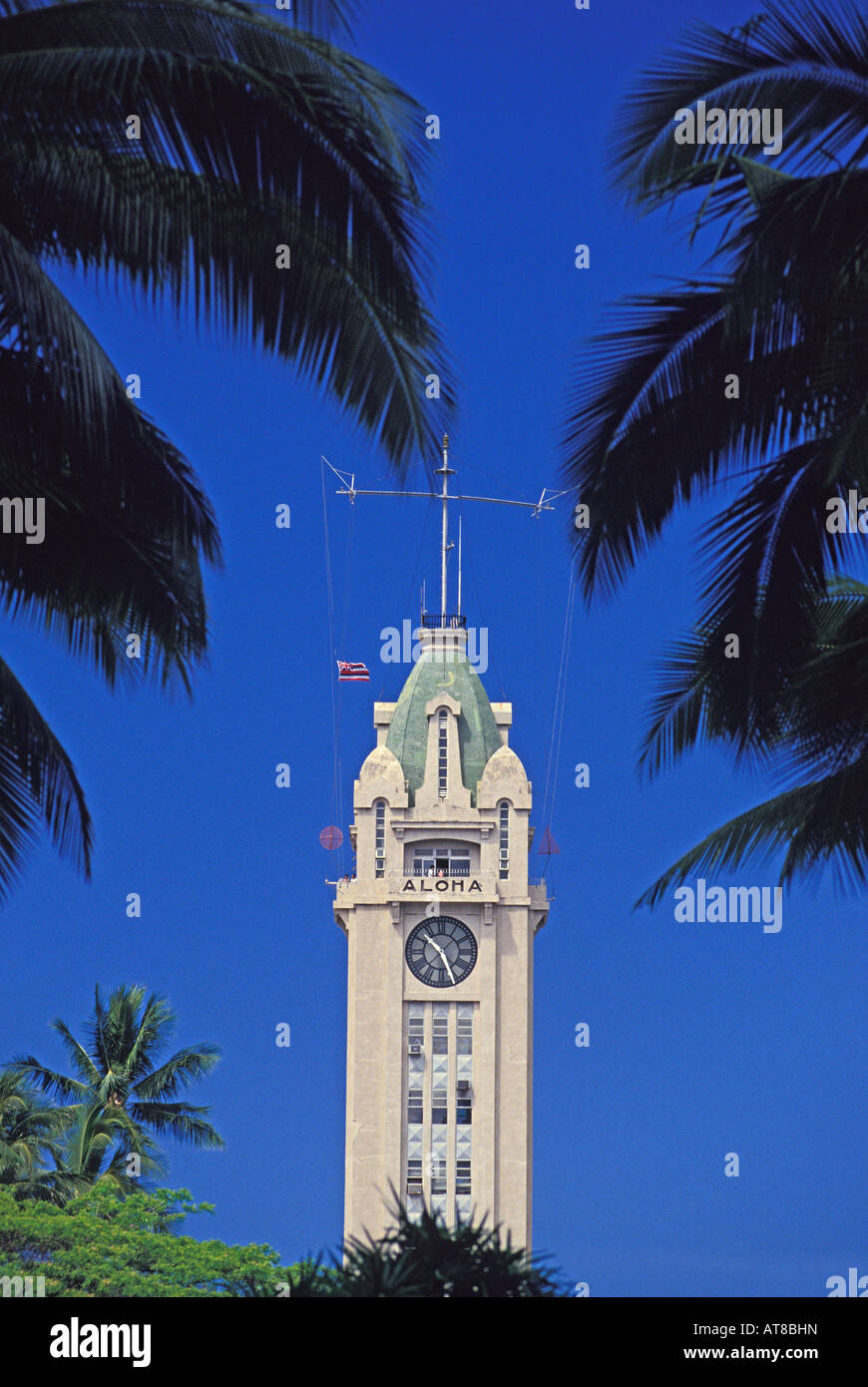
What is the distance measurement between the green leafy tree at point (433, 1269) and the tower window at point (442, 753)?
291ft

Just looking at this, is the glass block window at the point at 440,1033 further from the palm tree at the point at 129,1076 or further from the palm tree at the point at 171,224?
the palm tree at the point at 171,224

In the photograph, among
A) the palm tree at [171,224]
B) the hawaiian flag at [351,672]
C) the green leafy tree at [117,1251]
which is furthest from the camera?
the hawaiian flag at [351,672]

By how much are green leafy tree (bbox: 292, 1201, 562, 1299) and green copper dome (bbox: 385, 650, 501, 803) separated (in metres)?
89.2

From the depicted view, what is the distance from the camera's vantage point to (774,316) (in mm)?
22703

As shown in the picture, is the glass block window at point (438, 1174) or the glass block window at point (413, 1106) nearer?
the glass block window at point (438, 1174)

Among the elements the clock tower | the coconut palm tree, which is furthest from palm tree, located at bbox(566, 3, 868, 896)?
the clock tower

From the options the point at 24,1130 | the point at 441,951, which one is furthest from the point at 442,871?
the point at 24,1130

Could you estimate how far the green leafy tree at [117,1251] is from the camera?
5609cm

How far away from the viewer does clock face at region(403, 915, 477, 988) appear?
11112 centimetres

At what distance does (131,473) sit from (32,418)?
117 centimetres

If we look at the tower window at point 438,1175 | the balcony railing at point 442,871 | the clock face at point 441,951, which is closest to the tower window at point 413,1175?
the tower window at point 438,1175

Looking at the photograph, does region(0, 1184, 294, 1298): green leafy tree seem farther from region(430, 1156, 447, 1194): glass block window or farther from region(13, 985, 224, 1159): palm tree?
region(430, 1156, 447, 1194): glass block window
